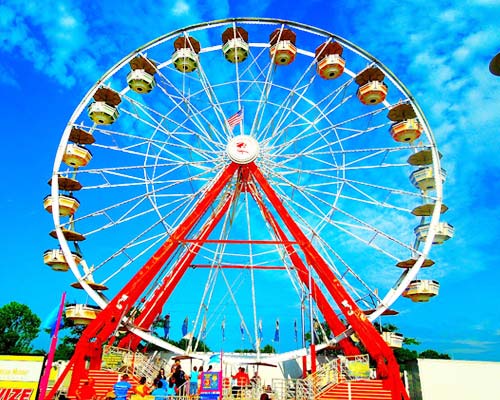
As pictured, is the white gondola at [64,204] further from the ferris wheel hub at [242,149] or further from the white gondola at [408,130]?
the white gondola at [408,130]

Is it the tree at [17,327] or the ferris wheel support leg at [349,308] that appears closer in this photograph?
the ferris wheel support leg at [349,308]

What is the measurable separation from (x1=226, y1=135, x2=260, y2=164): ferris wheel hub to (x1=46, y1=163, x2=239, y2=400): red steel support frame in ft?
1.23

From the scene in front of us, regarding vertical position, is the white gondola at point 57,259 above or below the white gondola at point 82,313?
above

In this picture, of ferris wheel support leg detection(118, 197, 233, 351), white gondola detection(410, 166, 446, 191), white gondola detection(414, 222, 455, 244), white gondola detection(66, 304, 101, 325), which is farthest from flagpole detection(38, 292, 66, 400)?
white gondola detection(410, 166, 446, 191)

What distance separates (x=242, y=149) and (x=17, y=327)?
3590cm

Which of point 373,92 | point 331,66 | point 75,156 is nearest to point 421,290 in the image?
point 373,92

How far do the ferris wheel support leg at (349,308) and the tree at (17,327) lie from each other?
116 feet

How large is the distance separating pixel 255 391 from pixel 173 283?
7260 millimetres

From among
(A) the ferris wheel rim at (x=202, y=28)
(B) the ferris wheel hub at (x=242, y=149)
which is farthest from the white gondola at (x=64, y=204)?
(B) the ferris wheel hub at (x=242, y=149)

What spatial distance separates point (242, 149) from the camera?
1988 centimetres

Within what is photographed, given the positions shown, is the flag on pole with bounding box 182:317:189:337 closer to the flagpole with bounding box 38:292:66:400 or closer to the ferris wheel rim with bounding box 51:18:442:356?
the ferris wheel rim with bounding box 51:18:442:356

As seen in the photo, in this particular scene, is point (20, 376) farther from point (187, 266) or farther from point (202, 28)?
point (202, 28)

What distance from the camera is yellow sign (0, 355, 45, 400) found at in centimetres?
1345

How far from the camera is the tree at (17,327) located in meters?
43.2
